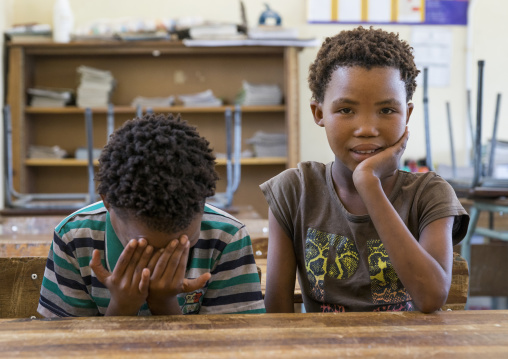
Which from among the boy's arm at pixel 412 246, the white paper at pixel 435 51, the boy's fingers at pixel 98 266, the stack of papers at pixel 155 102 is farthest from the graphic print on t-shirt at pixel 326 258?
the white paper at pixel 435 51

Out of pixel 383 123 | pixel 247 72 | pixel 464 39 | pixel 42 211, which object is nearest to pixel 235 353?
pixel 383 123

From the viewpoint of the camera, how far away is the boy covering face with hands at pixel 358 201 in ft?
3.71

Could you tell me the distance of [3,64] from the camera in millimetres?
4312

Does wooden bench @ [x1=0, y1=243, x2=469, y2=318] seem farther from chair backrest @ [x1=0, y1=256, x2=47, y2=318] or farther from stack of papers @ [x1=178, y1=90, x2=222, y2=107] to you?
stack of papers @ [x1=178, y1=90, x2=222, y2=107]

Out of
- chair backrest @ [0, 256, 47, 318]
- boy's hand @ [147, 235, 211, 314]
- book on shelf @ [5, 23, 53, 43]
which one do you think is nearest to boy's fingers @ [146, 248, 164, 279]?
boy's hand @ [147, 235, 211, 314]

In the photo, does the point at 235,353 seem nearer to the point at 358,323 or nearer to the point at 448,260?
the point at 358,323

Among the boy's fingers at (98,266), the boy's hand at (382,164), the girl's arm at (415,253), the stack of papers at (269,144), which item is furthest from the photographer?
the stack of papers at (269,144)

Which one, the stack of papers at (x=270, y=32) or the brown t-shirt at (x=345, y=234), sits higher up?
the stack of papers at (x=270, y=32)

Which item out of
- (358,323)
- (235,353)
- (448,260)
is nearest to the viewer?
(235,353)

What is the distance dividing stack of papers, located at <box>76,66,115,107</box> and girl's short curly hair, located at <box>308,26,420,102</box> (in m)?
3.29

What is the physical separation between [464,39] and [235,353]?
4.65 metres

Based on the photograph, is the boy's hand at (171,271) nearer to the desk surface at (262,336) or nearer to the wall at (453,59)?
the desk surface at (262,336)

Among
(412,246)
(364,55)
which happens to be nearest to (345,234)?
(412,246)

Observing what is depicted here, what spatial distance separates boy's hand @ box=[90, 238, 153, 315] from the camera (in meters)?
0.84
